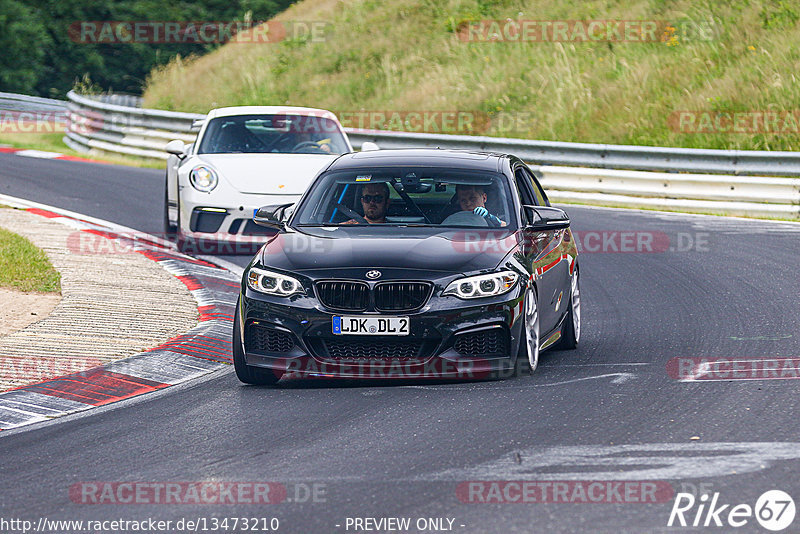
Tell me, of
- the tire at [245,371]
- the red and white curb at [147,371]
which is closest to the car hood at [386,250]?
the tire at [245,371]

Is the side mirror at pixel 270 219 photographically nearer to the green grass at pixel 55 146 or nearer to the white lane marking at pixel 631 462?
the white lane marking at pixel 631 462

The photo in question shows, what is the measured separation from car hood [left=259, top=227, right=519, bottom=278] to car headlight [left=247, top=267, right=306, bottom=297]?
3.0 inches

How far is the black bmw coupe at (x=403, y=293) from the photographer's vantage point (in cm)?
774

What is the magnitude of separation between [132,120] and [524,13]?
1095 centimetres

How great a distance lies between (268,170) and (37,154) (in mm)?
14150

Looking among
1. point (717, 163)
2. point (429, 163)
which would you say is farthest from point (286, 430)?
point (717, 163)

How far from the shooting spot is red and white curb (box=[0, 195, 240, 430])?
7.71 metres

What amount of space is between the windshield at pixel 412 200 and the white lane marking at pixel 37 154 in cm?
1839

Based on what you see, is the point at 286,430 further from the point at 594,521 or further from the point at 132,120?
the point at 132,120

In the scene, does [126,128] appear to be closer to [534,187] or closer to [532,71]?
[532,71]

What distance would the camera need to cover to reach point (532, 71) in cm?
2933

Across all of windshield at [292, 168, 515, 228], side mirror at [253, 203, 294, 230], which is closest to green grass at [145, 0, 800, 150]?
windshield at [292, 168, 515, 228]

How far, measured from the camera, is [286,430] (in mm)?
6926

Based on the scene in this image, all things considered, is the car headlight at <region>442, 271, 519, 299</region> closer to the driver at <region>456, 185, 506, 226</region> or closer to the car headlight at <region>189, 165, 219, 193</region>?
the driver at <region>456, 185, 506, 226</region>
